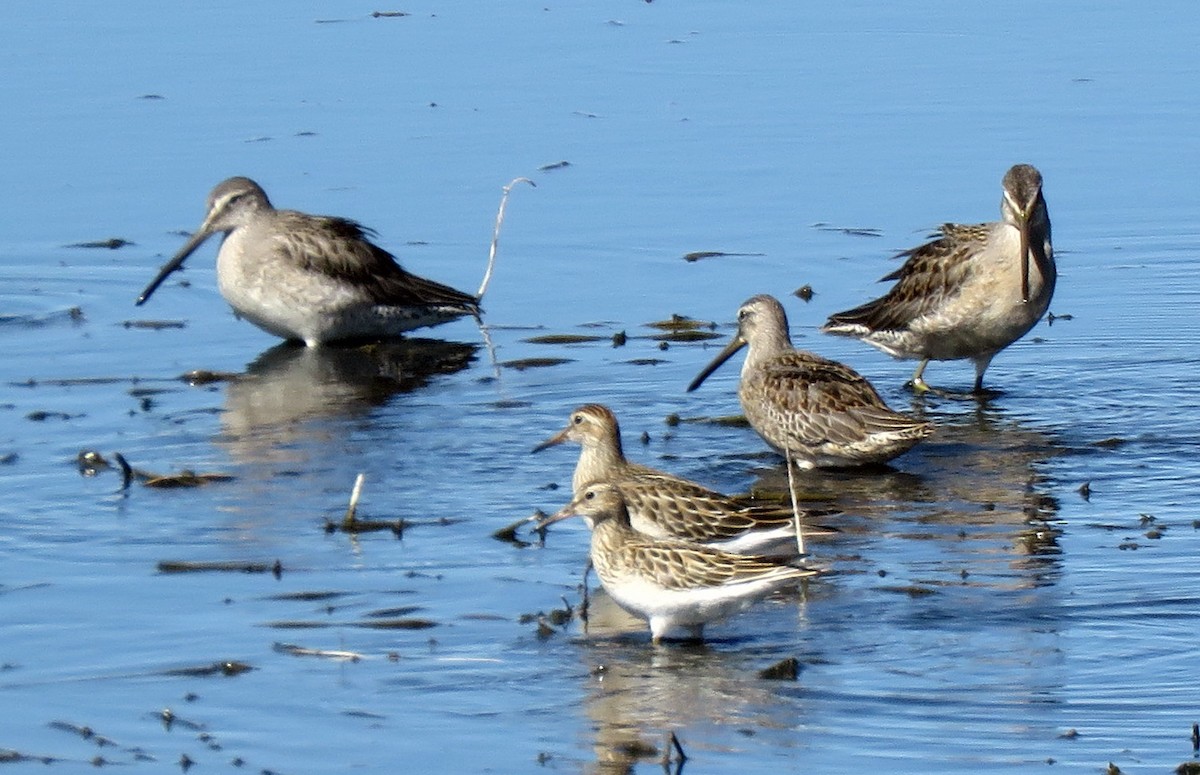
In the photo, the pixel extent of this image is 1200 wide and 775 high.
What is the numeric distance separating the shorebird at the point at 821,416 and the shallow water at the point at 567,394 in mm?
194

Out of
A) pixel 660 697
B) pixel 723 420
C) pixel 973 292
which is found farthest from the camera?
pixel 973 292

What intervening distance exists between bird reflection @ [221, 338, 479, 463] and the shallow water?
0.18 feet

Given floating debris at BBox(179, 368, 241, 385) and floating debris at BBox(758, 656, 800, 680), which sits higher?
floating debris at BBox(179, 368, 241, 385)

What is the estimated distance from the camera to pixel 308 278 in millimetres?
15055

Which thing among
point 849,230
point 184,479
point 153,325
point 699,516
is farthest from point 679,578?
point 849,230

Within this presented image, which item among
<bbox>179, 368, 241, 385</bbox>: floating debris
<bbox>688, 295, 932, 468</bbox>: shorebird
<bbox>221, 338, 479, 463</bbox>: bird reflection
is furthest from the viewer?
<bbox>179, 368, 241, 385</bbox>: floating debris

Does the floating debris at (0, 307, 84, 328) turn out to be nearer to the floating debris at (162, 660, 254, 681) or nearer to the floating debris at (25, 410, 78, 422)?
the floating debris at (25, 410, 78, 422)

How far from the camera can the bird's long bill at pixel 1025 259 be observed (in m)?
13.5

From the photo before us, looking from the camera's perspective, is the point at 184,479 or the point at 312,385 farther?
the point at 312,385

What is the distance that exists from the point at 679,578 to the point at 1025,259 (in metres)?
5.15

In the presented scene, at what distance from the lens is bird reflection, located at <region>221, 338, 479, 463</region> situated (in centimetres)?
1263

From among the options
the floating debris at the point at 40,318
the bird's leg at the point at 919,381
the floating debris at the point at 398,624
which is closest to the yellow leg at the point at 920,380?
the bird's leg at the point at 919,381

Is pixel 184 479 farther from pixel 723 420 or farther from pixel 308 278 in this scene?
pixel 308 278

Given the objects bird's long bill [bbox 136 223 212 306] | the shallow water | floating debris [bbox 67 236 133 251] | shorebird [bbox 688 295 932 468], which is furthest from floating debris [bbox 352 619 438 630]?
floating debris [bbox 67 236 133 251]
